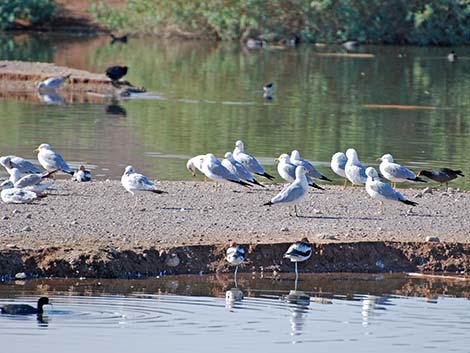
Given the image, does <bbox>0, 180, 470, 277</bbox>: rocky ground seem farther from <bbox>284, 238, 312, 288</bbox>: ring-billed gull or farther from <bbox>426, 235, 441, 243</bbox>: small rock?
<bbox>284, 238, 312, 288</bbox>: ring-billed gull

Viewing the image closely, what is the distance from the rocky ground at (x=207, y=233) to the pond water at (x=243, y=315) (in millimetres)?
269

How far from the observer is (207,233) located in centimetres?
1367

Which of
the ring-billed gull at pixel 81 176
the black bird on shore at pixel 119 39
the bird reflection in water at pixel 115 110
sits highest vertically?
the black bird on shore at pixel 119 39

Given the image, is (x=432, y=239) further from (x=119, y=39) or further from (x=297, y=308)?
(x=119, y=39)

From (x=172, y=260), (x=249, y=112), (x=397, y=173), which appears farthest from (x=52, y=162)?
(x=249, y=112)

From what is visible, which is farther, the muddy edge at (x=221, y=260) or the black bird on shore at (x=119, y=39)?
the black bird on shore at (x=119, y=39)

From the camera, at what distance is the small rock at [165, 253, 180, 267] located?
12.8 meters

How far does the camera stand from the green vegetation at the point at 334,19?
5856cm

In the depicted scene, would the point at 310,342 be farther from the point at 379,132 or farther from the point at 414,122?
the point at 414,122

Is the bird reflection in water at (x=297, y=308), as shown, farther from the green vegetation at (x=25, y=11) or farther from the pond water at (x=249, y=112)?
the green vegetation at (x=25, y=11)

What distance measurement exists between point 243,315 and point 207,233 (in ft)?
8.19

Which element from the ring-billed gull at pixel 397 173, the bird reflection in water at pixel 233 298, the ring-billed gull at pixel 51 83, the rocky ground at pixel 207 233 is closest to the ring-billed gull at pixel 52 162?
the rocky ground at pixel 207 233

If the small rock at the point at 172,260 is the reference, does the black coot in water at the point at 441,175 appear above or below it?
above

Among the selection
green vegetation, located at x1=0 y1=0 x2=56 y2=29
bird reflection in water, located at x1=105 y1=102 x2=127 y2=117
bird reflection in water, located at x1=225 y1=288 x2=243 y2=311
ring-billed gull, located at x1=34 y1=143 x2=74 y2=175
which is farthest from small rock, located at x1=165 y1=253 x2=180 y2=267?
green vegetation, located at x1=0 y1=0 x2=56 y2=29
